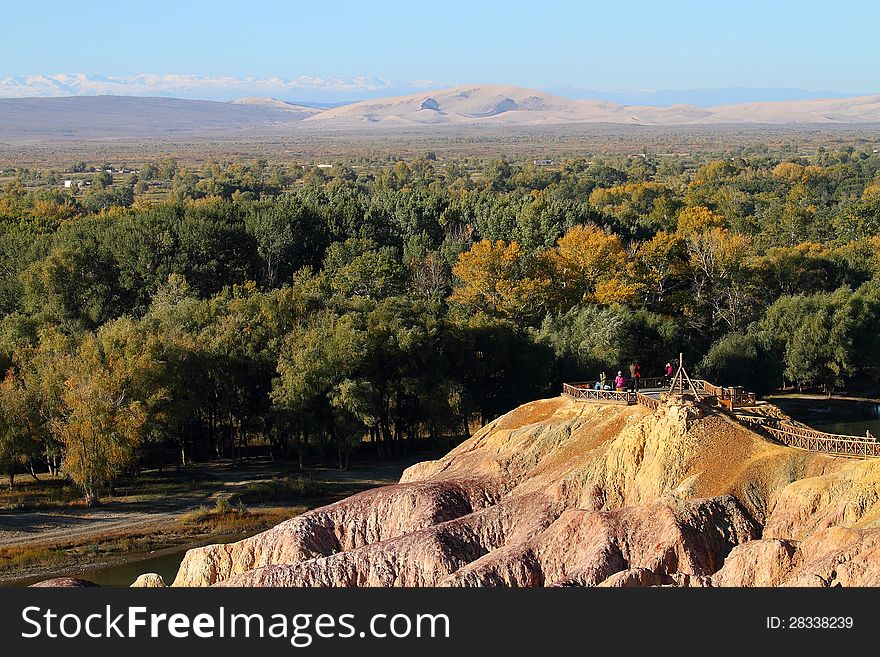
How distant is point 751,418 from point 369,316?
35.2 m

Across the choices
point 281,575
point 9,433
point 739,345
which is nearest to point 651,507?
point 281,575

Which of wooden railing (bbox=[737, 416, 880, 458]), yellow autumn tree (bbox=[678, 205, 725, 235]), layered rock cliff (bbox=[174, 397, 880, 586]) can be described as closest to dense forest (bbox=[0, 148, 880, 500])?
yellow autumn tree (bbox=[678, 205, 725, 235])

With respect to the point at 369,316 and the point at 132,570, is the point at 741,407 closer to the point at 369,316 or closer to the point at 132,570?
the point at 132,570

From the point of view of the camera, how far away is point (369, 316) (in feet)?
269

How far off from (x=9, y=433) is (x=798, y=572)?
46.1 meters

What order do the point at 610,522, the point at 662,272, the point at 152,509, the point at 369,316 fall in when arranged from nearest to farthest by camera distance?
1. the point at 610,522
2. the point at 152,509
3. the point at 369,316
4. the point at 662,272

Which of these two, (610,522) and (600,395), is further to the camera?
(600,395)

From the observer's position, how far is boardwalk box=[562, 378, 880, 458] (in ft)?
154

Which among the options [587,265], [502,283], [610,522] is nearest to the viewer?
[610,522]

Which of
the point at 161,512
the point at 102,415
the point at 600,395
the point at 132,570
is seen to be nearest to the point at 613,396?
the point at 600,395

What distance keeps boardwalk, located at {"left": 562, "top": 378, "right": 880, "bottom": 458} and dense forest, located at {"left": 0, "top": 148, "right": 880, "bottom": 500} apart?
1886 cm

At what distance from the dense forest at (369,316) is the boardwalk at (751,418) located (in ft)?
61.9

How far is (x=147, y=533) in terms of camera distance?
65.8 meters

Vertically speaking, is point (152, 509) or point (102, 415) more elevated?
point (102, 415)
